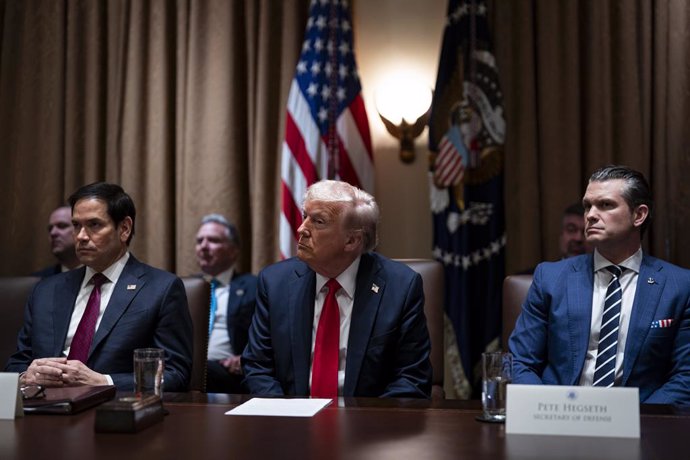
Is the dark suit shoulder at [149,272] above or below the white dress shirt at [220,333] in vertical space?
above

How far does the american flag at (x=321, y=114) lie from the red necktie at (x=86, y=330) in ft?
5.72

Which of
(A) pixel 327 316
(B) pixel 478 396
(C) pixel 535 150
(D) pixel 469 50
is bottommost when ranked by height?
(B) pixel 478 396

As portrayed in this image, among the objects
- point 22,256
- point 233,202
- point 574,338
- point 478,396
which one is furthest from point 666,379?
point 22,256

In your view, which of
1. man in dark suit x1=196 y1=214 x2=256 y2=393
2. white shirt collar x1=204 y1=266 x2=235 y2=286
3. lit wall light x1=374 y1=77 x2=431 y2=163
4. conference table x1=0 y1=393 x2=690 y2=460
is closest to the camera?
conference table x1=0 y1=393 x2=690 y2=460

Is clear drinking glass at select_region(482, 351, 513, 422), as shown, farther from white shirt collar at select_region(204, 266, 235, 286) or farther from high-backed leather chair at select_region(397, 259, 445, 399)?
white shirt collar at select_region(204, 266, 235, 286)

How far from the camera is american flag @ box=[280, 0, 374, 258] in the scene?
477 cm

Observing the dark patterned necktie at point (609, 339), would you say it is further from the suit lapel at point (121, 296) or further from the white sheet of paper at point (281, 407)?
the suit lapel at point (121, 296)

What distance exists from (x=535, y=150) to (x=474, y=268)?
76cm

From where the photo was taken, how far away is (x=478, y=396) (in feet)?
15.1

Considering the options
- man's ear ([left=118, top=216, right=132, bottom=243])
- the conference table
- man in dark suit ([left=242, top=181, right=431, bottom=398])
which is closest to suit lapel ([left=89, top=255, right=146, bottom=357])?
man's ear ([left=118, top=216, right=132, bottom=243])

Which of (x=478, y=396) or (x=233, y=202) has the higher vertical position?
(x=233, y=202)

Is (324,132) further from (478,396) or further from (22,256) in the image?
(22,256)

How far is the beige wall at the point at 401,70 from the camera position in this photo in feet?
16.9

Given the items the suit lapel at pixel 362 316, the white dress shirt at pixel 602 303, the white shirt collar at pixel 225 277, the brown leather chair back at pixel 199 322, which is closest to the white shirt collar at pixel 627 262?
the white dress shirt at pixel 602 303
